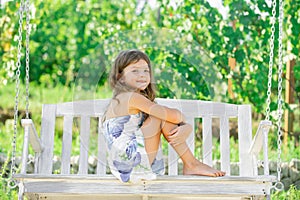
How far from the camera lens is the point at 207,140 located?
294 cm

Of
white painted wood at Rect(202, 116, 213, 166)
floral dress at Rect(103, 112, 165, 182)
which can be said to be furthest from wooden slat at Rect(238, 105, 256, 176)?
floral dress at Rect(103, 112, 165, 182)

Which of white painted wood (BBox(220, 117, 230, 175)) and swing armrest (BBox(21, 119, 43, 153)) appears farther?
white painted wood (BBox(220, 117, 230, 175))

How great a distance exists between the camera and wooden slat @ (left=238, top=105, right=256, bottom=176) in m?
3.17

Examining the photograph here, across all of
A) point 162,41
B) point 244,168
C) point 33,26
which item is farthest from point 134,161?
point 33,26

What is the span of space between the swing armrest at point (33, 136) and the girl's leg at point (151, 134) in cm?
51

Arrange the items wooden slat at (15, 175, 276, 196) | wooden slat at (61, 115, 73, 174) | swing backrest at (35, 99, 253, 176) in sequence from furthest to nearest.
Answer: wooden slat at (61, 115, 73, 174), swing backrest at (35, 99, 253, 176), wooden slat at (15, 175, 276, 196)

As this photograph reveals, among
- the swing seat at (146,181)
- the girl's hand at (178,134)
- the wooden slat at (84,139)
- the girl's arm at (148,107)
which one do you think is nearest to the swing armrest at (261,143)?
the swing seat at (146,181)

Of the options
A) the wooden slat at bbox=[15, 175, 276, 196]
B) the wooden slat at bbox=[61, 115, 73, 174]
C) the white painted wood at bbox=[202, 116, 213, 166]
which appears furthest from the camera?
the wooden slat at bbox=[61, 115, 73, 174]

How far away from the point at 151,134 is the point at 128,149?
12cm

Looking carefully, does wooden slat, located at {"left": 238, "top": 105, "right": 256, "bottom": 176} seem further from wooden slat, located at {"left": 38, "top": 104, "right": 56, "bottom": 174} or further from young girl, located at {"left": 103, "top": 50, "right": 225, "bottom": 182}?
wooden slat, located at {"left": 38, "top": 104, "right": 56, "bottom": 174}

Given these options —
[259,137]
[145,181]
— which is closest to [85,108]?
[145,181]

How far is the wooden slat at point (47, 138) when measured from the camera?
3158 mm

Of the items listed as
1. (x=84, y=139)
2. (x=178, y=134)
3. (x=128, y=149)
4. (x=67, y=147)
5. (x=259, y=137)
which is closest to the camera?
(x=128, y=149)

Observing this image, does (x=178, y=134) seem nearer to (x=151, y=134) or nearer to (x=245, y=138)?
(x=151, y=134)
